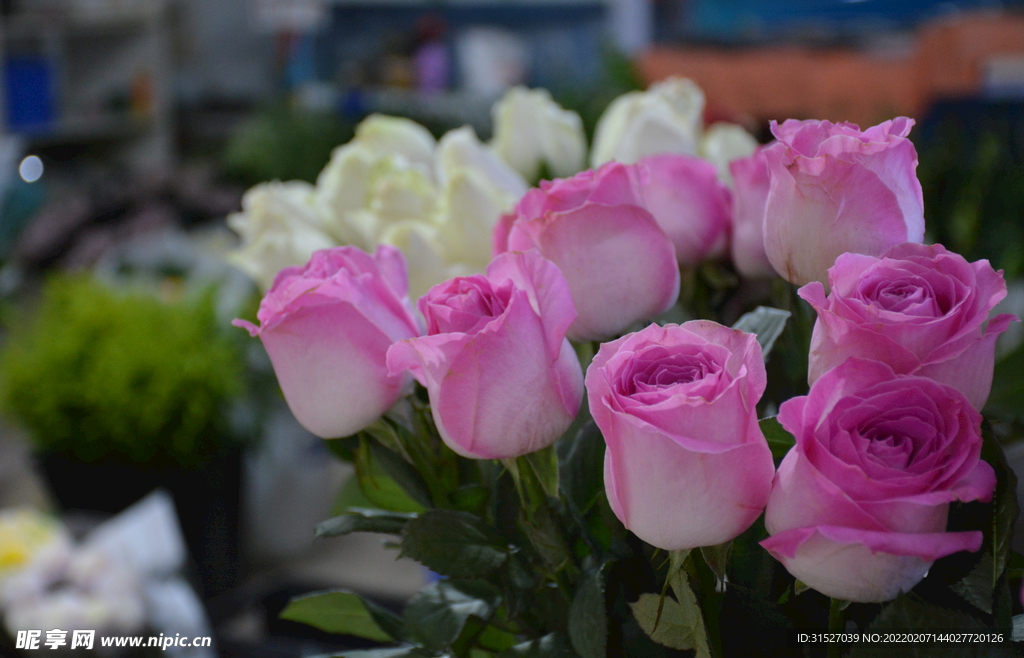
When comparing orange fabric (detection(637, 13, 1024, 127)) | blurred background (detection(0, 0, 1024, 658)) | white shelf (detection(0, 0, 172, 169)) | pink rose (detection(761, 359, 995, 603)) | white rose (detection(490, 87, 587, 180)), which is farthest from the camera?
white shelf (detection(0, 0, 172, 169))

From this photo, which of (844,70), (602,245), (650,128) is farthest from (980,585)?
(844,70)

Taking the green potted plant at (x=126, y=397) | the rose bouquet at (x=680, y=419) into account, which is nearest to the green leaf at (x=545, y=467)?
the rose bouquet at (x=680, y=419)

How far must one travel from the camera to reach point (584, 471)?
27 cm

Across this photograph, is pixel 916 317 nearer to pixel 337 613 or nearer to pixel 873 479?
pixel 873 479

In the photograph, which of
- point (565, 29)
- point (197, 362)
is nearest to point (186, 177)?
point (197, 362)

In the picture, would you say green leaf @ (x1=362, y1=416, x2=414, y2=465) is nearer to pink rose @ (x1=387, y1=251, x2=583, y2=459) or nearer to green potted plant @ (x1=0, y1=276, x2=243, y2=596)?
pink rose @ (x1=387, y1=251, x2=583, y2=459)

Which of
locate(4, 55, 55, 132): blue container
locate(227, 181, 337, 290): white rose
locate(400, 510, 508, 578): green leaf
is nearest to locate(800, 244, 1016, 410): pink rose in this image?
locate(400, 510, 508, 578): green leaf

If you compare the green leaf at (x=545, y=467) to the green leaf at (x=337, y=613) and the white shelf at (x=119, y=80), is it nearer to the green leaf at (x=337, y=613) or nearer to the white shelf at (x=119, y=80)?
the green leaf at (x=337, y=613)

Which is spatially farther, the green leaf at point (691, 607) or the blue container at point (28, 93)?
the blue container at point (28, 93)

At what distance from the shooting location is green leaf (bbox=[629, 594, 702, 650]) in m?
0.22

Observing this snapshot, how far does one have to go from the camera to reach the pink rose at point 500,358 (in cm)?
22

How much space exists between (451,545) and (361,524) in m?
0.04

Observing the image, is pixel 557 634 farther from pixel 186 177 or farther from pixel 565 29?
pixel 565 29

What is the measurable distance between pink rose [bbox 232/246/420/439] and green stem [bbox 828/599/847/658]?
13 cm
